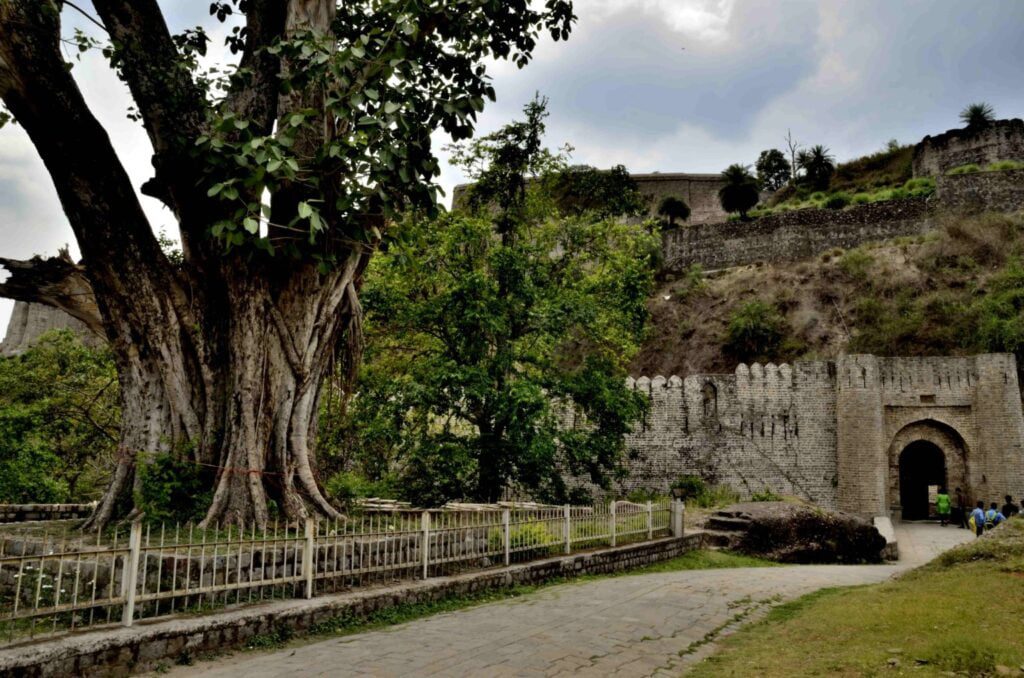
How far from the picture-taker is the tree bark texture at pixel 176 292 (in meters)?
7.93

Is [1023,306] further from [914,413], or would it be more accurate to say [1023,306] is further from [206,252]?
[206,252]

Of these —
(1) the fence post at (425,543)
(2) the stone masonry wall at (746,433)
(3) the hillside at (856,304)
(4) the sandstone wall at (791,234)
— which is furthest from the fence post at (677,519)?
(4) the sandstone wall at (791,234)

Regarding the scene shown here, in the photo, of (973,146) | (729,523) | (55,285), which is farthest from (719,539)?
(973,146)

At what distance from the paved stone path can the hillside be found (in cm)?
2077

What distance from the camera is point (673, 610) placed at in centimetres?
784

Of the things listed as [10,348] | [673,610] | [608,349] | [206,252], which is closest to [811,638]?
[673,610]

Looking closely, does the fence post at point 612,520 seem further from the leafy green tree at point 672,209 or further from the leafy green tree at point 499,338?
the leafy green tree at point 672,209

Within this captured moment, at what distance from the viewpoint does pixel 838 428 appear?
2166cm

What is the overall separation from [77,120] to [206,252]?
1.88m

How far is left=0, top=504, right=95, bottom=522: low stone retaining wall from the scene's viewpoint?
36.3 feet

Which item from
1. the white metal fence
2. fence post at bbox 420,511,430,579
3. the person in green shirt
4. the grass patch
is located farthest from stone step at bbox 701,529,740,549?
the person in green shirt

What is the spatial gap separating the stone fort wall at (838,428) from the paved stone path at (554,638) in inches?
501

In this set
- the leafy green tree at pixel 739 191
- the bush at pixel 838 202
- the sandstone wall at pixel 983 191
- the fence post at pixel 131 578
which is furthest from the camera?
the leafy green tree at pixel 739 191

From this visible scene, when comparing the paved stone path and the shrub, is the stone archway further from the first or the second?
the shrub
